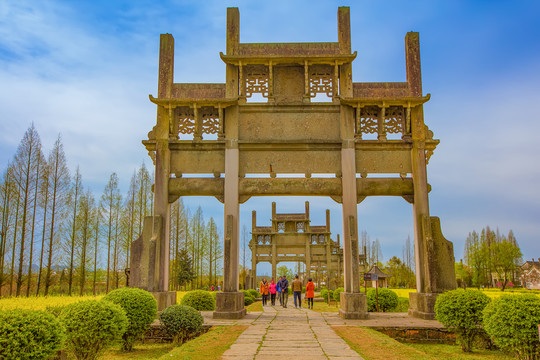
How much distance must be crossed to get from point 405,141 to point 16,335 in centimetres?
1223

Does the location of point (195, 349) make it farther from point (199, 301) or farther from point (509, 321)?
point (199, 301)

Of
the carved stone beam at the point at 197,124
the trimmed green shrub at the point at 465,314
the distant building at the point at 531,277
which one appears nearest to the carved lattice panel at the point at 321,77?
the carved stone beam at the point at 197,124

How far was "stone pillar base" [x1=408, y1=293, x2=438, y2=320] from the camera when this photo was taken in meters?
13.6

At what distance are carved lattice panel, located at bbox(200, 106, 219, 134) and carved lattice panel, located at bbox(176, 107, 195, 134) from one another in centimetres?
38

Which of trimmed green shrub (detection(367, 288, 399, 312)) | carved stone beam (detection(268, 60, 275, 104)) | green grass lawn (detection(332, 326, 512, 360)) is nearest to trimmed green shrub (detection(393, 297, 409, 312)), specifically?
trimmed green shrub (detection(367, 288, 399, 312))

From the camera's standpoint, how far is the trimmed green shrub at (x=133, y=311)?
32.6ft

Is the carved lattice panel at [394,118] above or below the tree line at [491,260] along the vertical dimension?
above

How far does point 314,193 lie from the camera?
14484 millimetres

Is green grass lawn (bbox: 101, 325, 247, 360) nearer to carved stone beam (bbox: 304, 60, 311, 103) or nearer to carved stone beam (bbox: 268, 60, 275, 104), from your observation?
carved stone beam (bbox: 268, 60, 275, 104)

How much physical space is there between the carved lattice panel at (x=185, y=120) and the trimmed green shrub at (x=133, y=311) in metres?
6.28

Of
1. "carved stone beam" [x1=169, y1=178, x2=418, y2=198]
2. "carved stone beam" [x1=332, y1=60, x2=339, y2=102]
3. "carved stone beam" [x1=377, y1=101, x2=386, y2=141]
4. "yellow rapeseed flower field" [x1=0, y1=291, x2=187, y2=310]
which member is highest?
"carved stone beam" [x1=332, y1=60, x2=339, y2=102]

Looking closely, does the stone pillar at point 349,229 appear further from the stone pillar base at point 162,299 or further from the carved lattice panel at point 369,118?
the stone pillar base at point 162,299

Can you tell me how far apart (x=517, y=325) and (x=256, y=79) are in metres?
10.4

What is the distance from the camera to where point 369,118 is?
48.9 feet
